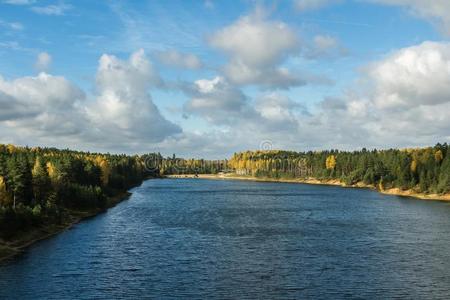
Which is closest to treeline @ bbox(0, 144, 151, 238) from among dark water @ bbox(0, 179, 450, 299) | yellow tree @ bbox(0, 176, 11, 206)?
yellow tree @ bbox(0, 176, 11, 206)

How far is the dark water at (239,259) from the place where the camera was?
185 ft

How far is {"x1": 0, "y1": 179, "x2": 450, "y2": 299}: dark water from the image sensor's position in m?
56.4

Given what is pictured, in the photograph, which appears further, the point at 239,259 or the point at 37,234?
the point at 37,234

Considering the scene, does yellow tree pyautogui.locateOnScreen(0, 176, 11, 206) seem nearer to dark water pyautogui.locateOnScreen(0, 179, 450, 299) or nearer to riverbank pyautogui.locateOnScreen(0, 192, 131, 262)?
riverbank pyautogui.locateOnScreen(0, 192, 131, 262)

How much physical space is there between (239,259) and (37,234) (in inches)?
1565

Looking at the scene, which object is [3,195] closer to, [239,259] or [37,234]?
[37,234]

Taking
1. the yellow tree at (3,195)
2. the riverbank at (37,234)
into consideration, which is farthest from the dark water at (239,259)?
the yellow tree at (3,195)

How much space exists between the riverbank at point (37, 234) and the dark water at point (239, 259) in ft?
7.50

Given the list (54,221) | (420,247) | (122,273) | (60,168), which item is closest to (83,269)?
(122,273)

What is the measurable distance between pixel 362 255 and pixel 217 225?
1541 inches

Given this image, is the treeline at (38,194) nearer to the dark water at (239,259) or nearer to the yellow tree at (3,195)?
the yellow tree at (3,195)

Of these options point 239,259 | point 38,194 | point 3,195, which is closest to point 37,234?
point 3,195

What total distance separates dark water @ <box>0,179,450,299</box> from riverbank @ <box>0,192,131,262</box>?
229cm

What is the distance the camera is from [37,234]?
90.3 m
